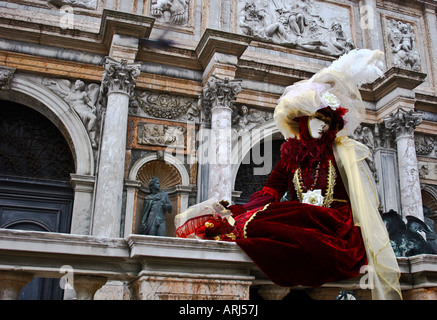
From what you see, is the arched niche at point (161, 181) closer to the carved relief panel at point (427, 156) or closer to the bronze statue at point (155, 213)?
the bronze statue at point (155, 213)

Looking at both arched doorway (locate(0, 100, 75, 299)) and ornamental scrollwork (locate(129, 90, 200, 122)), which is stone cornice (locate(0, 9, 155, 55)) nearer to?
ornamental scrollwork (locate(129, 90, 200, 122))

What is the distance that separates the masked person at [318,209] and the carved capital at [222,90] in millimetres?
5110

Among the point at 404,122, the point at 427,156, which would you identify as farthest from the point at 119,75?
the point at 427,156

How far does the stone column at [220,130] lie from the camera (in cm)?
814

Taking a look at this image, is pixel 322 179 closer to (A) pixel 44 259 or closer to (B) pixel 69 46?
(A) pixel 44 259

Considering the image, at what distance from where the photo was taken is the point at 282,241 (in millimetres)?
2637

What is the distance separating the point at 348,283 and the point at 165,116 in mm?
6806

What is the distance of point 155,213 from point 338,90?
5.14 meters

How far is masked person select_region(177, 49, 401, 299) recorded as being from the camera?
2598mm

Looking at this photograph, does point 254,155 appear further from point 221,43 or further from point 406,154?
point 406,154

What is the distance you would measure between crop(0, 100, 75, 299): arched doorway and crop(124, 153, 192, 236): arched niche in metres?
1.18

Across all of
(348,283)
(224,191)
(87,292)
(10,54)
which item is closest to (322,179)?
(348,283)

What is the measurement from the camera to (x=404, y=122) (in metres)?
10.0

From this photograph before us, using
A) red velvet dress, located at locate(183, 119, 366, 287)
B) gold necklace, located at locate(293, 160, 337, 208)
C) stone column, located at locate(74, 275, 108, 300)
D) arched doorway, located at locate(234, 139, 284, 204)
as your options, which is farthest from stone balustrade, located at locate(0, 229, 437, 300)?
arched doorway, located at locate(234, 139, 284, 204)
